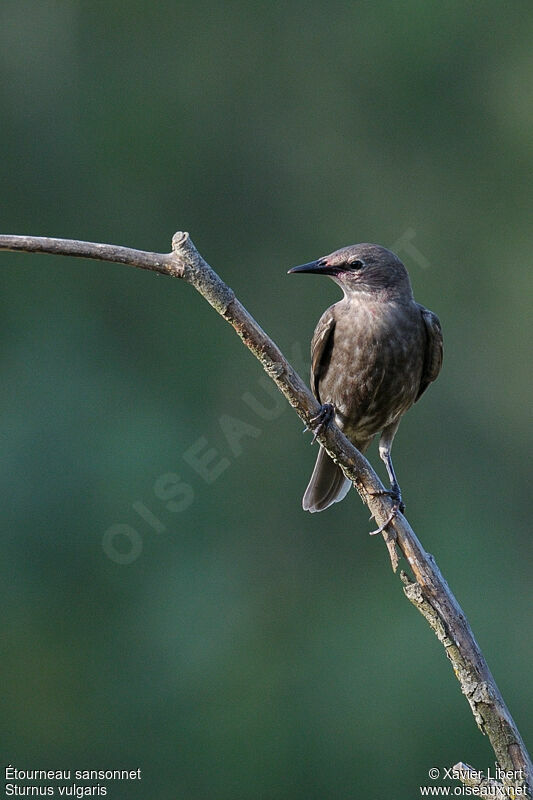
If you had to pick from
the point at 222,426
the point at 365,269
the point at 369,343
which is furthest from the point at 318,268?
the point at 222,426

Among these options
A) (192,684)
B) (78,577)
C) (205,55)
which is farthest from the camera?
(205,55)

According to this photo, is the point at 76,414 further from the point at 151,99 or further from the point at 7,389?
the point at 151,99

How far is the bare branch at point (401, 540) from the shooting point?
9.30 ft

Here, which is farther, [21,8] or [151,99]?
[151,99]

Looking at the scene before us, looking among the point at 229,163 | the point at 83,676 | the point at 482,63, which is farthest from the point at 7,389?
the point at 482,63

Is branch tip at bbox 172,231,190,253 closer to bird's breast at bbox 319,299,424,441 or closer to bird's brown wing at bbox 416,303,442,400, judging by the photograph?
bird's breast at bbox 319,299,424,441

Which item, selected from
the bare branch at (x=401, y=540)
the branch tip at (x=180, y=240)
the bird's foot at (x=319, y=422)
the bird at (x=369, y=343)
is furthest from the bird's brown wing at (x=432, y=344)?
the branch tip at (x=180, y=240)

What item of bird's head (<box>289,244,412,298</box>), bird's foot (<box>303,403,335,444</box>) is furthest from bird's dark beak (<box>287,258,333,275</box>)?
bird's foot (<box>303,403,335,444</box>)

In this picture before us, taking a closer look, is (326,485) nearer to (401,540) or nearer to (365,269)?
(365,269)

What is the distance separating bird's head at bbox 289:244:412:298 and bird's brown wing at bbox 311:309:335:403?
0.20 m

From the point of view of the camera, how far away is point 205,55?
1492 centimetres

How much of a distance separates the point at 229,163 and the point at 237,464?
377cm

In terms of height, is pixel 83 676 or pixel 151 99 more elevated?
pixel 151 99

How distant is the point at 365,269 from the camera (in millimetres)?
5113
